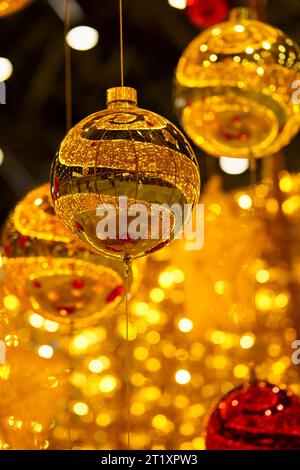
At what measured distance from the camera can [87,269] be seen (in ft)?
5.86

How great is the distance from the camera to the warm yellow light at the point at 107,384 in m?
3.14

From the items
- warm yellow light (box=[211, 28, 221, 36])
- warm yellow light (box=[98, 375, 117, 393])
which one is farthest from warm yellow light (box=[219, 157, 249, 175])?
warm yellow light (box=[211, 28, 221, 36])

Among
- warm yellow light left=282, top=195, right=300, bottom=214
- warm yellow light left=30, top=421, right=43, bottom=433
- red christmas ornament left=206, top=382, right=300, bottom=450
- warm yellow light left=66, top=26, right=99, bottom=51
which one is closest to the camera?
red christmas ornament left=206, top=382, right=300, bottom=450

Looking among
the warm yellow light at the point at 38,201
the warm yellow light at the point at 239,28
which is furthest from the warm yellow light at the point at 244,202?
the warm yellow light at the point at 38,201

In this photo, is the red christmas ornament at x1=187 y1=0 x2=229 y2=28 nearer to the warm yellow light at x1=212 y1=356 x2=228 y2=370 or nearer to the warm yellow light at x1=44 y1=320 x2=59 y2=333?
the warm yellow light at x1=44 y1=320 x2=59 y2=333

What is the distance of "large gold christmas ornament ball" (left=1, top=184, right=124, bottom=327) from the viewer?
69.9 inches

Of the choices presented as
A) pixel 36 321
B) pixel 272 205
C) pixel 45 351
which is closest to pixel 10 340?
pixel 45 351

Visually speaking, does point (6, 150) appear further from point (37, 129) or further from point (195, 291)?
point (195, 291)

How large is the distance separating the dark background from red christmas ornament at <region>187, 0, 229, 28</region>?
0.70 metres

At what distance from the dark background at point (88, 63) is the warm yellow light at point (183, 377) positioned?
0.93 meters

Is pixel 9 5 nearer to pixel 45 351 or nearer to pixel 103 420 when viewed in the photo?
pixel 45 351

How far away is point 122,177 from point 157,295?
1.92 metres

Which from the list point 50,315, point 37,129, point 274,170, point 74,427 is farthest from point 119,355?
point 50,315

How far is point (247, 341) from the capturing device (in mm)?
3104
